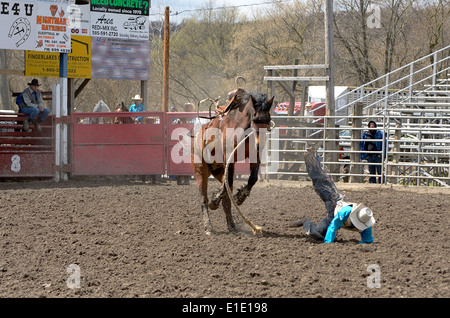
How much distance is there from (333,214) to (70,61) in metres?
11.2

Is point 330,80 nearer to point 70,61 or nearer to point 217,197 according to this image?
point 70,61

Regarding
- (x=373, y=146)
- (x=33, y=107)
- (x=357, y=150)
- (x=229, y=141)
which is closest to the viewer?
(x=229, y=141)

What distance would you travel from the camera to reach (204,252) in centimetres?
645

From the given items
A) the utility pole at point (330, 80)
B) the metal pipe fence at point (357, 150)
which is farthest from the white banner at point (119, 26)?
the utility pole at point (330, 80)

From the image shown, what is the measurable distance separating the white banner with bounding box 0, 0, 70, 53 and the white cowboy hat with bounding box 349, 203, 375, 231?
11.2 m

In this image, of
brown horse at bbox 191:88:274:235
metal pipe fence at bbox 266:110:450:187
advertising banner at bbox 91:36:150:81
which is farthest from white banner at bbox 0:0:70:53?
brown horse at bbox 191:88:274:235

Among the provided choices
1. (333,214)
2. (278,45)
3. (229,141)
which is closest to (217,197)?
(229,141)

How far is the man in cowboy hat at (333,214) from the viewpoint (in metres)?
6.54

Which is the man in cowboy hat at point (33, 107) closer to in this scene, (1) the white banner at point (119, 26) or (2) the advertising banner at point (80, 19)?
(2) the advertising banner at point (80, 19)

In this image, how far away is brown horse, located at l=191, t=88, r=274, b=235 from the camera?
698 centimetres

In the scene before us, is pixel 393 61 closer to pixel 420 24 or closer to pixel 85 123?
pixel 420 24

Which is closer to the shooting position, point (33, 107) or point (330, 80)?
point (33, 107)

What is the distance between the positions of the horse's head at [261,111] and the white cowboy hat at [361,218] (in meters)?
1.32

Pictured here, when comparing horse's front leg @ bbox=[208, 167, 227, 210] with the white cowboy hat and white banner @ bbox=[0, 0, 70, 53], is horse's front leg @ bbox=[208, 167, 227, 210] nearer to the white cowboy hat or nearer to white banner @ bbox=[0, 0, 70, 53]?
the white cowboy hat
